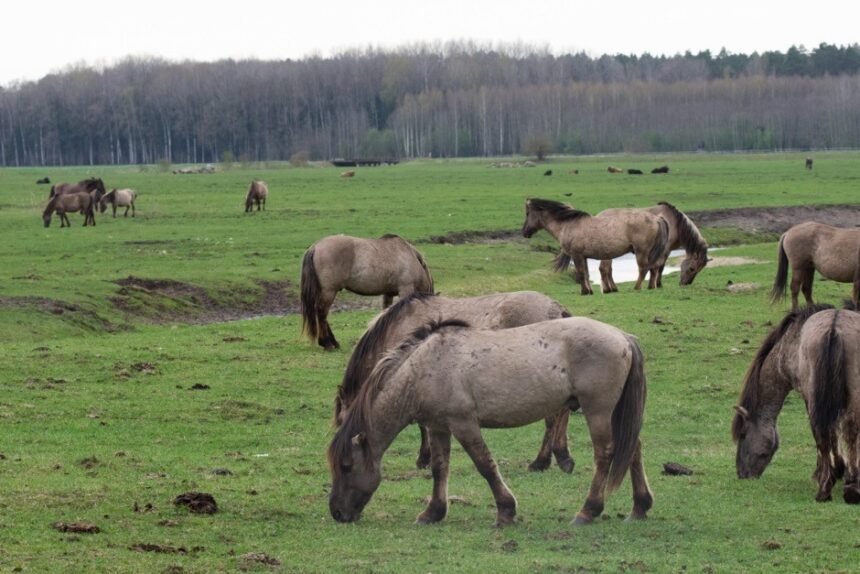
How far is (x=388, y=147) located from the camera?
126m

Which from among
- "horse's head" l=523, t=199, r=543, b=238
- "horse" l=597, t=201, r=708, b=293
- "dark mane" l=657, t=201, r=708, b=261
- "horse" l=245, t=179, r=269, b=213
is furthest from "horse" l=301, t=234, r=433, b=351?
"horse" l=245, t=179, r=269, b=213

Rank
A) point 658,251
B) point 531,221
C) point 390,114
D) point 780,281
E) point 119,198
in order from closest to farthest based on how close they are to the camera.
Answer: point 780,281 < point 658,251 < point 531,221 < point 119,198 < point 390,114

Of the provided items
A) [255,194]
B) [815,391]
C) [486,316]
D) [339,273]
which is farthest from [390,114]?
[815,391]

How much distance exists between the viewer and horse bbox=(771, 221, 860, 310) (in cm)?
1894

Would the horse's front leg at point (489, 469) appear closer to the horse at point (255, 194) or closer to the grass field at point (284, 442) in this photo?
the grass field at point (284, 442)

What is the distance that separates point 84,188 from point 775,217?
2366cm

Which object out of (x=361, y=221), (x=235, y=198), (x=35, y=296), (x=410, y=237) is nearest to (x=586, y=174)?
(x=235, y=198)

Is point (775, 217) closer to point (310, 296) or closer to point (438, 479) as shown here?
point (310, 296)

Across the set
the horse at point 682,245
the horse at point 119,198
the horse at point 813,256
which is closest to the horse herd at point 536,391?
the horse at point 813,256

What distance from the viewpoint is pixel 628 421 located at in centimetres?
809

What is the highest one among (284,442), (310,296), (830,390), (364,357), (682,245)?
(364,357)

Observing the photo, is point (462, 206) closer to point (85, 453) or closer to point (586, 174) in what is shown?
point (586, 174)

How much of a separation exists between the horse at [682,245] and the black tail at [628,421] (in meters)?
14.6

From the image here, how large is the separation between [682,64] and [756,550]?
7408 inches
